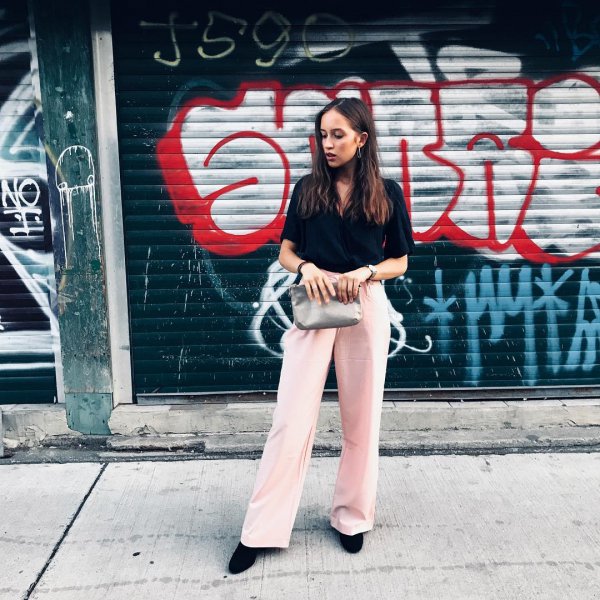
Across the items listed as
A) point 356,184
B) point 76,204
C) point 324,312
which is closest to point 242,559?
point 324,312

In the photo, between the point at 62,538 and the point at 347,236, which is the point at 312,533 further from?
the point at 347,236

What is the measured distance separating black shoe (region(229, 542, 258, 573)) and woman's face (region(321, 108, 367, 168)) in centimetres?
160

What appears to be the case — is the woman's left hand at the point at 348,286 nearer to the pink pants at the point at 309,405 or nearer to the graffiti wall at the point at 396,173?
the pink pants at the point at 309,405

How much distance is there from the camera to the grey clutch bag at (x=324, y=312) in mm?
2549

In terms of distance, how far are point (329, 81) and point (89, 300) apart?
1.92 m

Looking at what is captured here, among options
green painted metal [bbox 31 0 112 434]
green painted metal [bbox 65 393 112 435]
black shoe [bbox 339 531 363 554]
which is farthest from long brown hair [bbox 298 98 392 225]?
green painted metal [bbox 65 393 112 435]

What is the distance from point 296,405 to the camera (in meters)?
2.67

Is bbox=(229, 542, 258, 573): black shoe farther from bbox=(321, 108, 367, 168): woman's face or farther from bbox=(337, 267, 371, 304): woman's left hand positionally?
bbox=(321, 108, 367, 168): woman's face

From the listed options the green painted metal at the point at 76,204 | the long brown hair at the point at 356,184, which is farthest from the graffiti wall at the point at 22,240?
the long brown hair at the point at 356,184

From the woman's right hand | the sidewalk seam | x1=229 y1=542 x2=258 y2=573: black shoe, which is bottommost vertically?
the sidewalk seam

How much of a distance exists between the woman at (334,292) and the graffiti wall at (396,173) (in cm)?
138

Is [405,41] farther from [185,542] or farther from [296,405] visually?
[185,542]

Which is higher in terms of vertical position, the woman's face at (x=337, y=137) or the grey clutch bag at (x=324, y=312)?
the woman's face at (x=337, y=137)

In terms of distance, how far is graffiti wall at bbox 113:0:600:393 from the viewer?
3.92 metres
